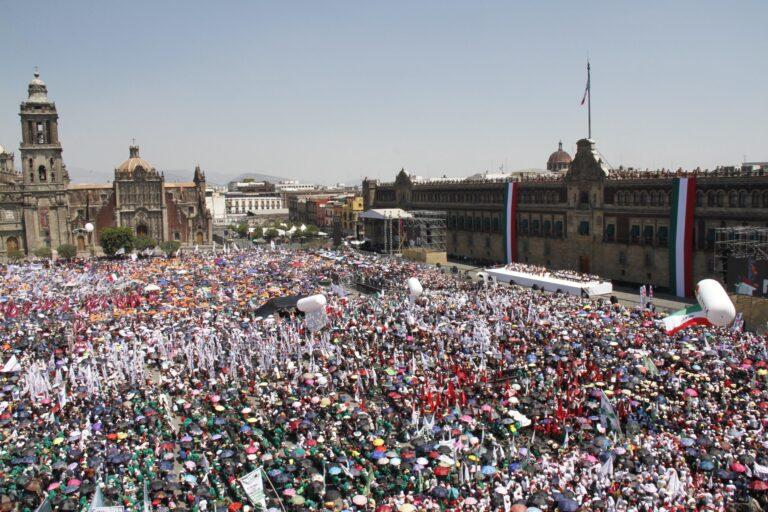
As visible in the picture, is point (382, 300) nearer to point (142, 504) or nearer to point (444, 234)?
point (142, 504)

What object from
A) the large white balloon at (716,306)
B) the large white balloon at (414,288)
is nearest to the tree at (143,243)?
the large white balloon at (414,288)

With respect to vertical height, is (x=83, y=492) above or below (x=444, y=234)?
below

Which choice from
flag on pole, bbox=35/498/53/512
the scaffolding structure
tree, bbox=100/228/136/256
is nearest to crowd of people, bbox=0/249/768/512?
flag on pole, bbox=35/498/53/512

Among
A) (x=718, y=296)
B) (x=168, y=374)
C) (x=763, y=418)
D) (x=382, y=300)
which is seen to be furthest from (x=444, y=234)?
(x=763, y=418)

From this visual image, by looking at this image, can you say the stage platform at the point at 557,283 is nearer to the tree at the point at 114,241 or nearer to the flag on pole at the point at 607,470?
the flag on pole at the point at 607,470

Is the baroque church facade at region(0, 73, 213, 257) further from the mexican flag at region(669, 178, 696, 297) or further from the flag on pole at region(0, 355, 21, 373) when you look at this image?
the mexican flag at region(669, 178, 696, 297)
